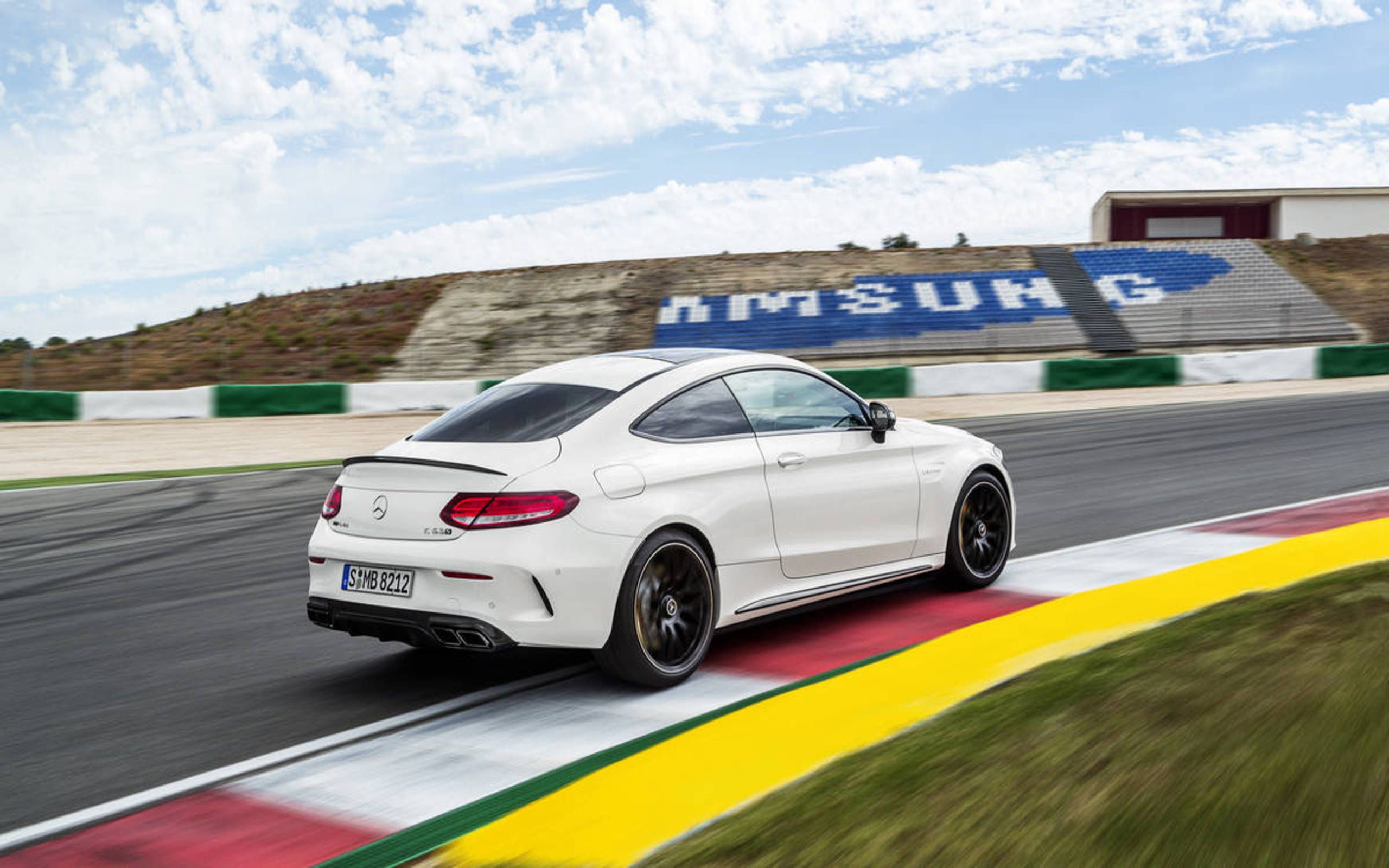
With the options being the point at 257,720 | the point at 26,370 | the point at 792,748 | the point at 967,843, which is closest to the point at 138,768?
the point at 257,720

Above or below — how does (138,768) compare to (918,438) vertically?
below

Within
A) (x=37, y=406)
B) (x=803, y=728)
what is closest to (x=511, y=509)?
(x=803, y=728)

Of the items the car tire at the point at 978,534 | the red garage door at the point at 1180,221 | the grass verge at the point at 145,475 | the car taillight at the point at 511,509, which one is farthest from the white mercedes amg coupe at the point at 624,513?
the red garage door at the point at 1180,221

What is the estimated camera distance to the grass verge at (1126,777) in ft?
9.99

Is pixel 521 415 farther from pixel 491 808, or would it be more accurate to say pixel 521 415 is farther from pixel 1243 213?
pixel 1243 213

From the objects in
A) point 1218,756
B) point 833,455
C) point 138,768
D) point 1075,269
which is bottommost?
point 138,768

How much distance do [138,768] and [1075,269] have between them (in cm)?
4533

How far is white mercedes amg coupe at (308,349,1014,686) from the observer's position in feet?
16.1

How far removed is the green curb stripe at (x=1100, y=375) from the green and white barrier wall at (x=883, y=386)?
17 millimetres

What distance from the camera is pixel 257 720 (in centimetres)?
510

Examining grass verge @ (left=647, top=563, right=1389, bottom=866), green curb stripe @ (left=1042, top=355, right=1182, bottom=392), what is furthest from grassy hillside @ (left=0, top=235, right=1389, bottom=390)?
grass verge @ (left=647, top=563, right=1389, bottom=866)

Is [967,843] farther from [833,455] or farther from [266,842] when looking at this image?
[833,455]

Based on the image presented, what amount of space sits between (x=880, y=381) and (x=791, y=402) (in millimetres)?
20866

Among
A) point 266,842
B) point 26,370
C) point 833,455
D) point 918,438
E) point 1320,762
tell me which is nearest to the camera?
point 1320,762
